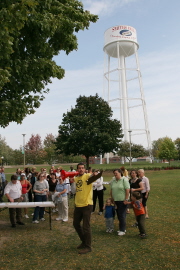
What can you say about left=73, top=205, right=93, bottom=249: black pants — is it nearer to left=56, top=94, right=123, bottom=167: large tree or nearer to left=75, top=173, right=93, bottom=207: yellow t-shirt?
left=75, top=173, right=93, bottom=207: yellow t-shirt

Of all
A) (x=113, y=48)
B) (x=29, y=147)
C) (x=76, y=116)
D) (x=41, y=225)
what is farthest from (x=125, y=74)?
(x=41, y=225)

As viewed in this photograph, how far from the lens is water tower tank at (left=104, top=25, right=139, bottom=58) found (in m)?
54.6

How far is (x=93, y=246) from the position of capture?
6.32 meters

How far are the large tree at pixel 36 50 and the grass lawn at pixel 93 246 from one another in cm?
450

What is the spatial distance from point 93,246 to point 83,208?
1.09 metres

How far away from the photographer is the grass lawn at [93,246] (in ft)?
17.2

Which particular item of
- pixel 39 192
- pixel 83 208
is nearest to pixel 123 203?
pixel 83 208

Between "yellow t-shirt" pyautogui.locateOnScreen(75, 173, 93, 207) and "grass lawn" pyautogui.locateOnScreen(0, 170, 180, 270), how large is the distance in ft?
3.74

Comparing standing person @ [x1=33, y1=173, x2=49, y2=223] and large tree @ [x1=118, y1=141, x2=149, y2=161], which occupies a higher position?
large tree @ [x1=118, y1=141, x2=149, y2=161]

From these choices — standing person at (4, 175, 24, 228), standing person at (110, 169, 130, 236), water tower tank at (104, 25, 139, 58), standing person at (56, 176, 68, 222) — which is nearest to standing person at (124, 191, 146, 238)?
standing person at (110, 169, 130, 236)

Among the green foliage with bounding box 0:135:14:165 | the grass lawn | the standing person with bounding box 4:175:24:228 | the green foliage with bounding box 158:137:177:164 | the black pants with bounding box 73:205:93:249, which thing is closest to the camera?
the grass lawn

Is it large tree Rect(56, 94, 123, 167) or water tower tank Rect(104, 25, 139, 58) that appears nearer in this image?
large tree Rect(56, 94, 123, 167)

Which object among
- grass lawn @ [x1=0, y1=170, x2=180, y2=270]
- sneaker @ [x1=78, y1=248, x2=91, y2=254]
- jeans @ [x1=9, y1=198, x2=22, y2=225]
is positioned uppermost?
jeans @ [x1=9, y1=198, x2=22, y2=225]

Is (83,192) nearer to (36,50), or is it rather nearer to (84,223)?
(84,223)
